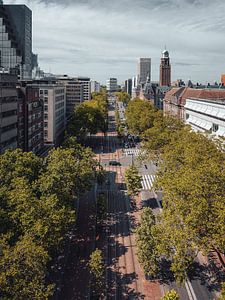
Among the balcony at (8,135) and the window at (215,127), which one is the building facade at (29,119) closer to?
the balcony at (8,135)

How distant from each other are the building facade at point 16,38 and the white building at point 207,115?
86.0 m

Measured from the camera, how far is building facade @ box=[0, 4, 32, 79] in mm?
164500

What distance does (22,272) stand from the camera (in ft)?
101

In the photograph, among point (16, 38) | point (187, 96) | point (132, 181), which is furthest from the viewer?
point (16, 38)

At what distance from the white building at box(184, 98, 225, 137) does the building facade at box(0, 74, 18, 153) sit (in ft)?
158

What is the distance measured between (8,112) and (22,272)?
50746 mm

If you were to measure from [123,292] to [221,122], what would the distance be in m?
60.4

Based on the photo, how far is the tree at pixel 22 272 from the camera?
2994cm

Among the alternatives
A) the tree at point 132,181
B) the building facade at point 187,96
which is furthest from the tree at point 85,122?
the tree at point 132,181

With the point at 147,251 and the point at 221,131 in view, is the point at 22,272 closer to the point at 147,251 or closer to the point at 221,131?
the point at 147,251

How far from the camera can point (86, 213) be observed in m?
66.6

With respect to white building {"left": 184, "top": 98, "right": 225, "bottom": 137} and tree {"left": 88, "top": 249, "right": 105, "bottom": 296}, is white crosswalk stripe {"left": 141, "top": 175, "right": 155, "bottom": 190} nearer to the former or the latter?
white building {"left": 184, "top": 98, "right": 225, "bottom": 137}

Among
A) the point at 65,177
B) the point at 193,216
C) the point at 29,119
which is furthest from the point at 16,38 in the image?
the point at 193,216

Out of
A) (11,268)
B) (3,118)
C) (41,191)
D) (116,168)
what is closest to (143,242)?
(41,191)
